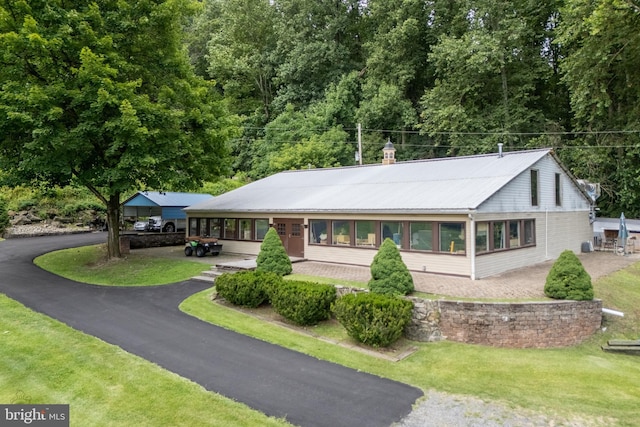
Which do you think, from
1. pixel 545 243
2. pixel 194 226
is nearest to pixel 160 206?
pixel 194 226

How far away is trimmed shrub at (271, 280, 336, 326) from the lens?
10.6 meters

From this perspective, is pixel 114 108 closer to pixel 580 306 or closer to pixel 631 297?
pixel 580 306

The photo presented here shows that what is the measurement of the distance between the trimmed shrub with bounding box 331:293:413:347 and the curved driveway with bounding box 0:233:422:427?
55.0 inches

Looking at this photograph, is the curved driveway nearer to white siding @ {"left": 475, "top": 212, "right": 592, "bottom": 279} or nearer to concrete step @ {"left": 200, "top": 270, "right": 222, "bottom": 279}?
concrete step @ {"left": 200, "top": 270, "right": 222, "bottom": 279}

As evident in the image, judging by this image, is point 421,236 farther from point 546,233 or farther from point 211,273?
point 211,273

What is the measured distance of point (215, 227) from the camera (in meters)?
22.6

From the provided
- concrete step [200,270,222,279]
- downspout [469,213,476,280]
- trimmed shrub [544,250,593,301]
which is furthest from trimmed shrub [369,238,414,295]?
concrete step [200,270,222,279]

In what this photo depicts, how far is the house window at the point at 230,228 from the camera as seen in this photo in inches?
851

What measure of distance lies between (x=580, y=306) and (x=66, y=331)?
13311mm

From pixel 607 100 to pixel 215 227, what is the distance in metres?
24.9

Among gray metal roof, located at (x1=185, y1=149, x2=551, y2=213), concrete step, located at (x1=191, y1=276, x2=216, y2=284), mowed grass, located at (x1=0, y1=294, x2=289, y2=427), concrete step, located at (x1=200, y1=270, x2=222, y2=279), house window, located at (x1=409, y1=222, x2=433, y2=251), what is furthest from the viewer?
concrete step, located at (x1=200, y1=270, x2=222, y2=279)

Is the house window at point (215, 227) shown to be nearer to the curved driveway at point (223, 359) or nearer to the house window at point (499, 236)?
the curved driveway at point (223, 359)

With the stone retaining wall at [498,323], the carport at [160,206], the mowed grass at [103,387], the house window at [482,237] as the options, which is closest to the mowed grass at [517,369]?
the stone retaining wall at [498,323]

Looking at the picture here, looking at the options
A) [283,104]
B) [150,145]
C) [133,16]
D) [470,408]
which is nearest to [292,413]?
[470,408]
